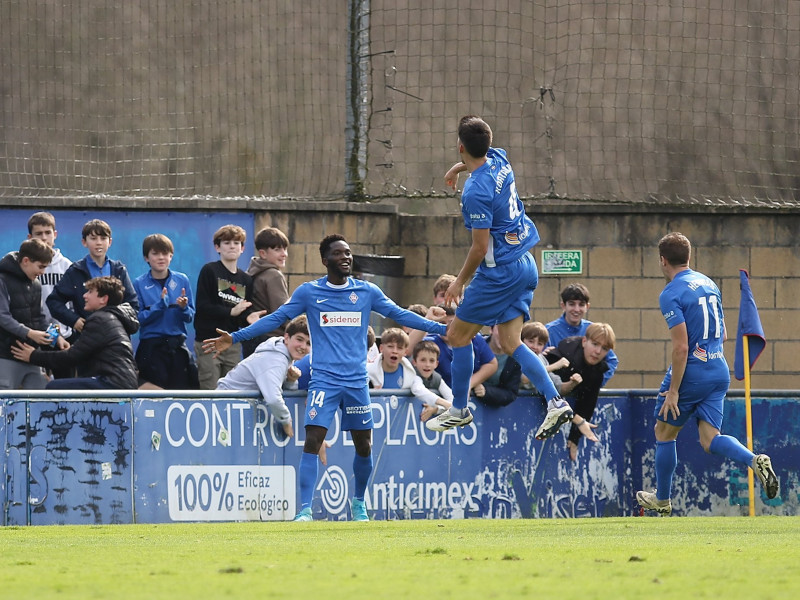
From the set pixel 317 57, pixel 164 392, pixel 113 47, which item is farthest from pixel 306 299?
pixel 113 47

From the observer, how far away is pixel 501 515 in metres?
11.3

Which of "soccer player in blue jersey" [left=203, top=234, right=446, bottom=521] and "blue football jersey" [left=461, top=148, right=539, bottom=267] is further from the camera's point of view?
"soccer player in blue jersey" [left=203, top=234, right=446, bottom=521]

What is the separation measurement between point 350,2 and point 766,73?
4432 mm

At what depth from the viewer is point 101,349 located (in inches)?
416

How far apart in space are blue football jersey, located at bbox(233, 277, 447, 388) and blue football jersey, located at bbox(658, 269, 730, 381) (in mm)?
1648

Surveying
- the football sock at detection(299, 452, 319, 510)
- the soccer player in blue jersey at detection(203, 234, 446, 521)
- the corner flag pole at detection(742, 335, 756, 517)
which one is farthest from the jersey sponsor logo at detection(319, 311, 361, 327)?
the corner flag pole at detection(742, 335, 756, 517)

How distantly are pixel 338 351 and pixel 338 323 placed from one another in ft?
0.67

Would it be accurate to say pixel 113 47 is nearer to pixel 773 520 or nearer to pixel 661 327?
pixel 661 327

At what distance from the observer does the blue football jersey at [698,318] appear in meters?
9.67

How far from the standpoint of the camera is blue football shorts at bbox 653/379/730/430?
9.80 metres

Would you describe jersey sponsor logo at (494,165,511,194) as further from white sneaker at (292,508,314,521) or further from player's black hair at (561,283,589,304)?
player's black hair at (561,283,589,304)

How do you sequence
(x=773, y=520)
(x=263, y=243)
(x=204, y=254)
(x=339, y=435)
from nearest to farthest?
(x=773, y=520)
(x=339, y=435)
(x=263, y=243)
(x=204, y=254)

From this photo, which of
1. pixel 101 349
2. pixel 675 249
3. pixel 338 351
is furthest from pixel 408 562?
pixel 101 349

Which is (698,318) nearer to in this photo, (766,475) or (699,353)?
(699,353)
